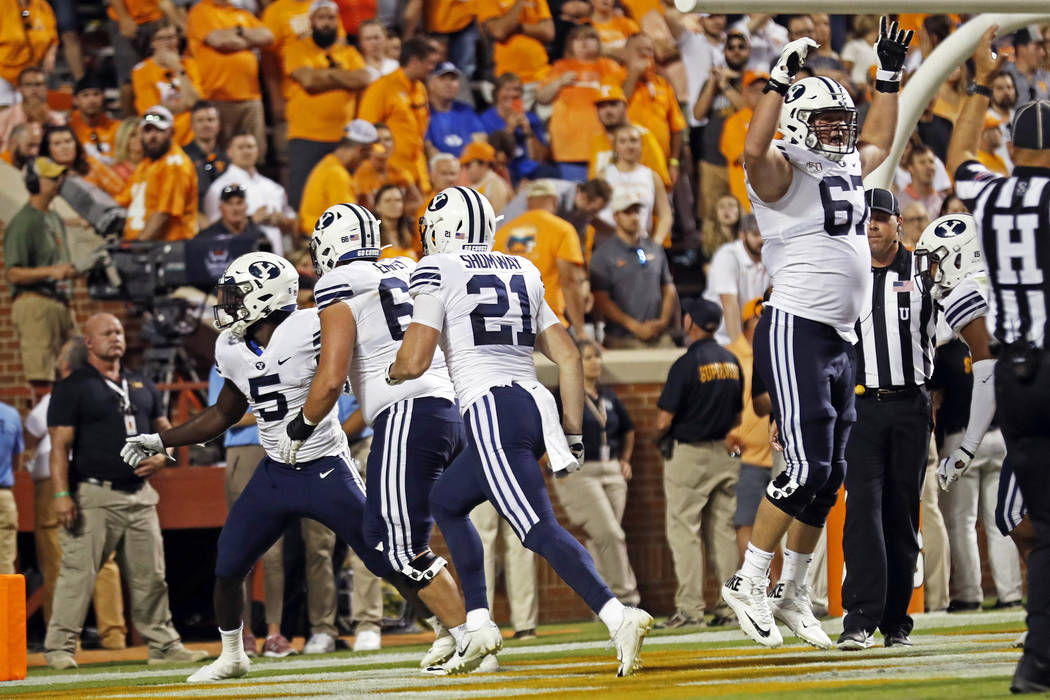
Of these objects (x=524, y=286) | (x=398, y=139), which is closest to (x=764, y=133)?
(x=524, y=286)

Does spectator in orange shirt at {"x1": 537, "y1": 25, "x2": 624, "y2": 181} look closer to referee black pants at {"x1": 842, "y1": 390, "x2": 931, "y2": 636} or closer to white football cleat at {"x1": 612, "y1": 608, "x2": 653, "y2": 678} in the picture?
referee black pants at {"x1": 842, "y1": 390, "x2": 931, "y2": 636}

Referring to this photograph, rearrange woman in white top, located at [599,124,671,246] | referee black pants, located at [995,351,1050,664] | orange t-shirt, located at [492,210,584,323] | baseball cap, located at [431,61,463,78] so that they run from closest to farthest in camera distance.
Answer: referee black pants, located at [995,351,1050,664]
orange t-shirt, located at [492,210,584,323]
woman in white top, located at [599,124,671,246]
baseball cap, located at [431,61,463,78]

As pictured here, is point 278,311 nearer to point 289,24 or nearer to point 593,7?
point 289,24

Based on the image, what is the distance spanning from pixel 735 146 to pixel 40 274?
6.09m

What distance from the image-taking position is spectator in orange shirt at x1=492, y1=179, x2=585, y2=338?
13.1 m

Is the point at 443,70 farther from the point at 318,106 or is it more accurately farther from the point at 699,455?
the point at 699,455

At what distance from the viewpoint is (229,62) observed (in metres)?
14.7

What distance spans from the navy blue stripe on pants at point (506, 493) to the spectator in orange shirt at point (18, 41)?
889 cm

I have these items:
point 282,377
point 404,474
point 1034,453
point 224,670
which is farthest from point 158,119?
point 1034,453

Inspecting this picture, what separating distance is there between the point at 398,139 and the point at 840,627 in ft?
21.1

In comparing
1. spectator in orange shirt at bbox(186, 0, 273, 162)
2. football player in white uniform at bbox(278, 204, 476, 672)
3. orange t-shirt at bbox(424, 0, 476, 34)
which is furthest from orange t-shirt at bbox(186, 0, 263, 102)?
football player in white uniform at bbox(278, 204, 476, 672)

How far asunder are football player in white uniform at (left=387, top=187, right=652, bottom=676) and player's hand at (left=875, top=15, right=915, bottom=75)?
196cm

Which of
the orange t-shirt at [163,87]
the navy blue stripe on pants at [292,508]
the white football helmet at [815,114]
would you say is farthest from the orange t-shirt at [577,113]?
the white football helmet at [815,114]

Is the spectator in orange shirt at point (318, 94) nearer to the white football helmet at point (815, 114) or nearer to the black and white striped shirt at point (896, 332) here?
the black and white striped shirt at point (896, 332)
